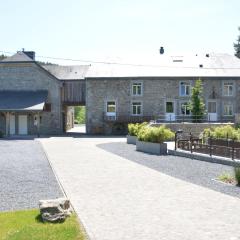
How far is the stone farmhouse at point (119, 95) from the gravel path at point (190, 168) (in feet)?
77.0

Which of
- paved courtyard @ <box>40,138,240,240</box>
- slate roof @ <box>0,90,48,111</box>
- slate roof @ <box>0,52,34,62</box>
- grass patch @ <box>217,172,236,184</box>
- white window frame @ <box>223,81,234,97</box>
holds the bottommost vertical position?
paved courtyard @ <box>40,138,240,240</box>

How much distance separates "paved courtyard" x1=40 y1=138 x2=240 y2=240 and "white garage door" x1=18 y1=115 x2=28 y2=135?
1261 inches

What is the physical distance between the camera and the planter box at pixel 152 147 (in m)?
25.8

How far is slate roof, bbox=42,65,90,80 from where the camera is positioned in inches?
2104

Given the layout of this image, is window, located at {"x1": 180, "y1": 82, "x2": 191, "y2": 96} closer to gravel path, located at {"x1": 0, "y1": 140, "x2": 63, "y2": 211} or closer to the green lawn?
gravel path, located at {"x1": 0, "y1": 140, "x2": 63, "y2": 211}

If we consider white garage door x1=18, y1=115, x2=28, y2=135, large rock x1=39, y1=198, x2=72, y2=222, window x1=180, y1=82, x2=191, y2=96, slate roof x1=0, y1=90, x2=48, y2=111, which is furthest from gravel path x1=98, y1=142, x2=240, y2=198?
white garage door x1=18, y1=115, x2=28, y2=135

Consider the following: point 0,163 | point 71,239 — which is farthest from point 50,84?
point 71,239

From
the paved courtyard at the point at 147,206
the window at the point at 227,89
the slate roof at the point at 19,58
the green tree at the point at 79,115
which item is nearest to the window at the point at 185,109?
the window at the point at 227,89

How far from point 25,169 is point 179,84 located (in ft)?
104

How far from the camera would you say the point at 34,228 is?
8.87 m

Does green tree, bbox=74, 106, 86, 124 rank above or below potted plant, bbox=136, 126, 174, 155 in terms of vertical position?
above

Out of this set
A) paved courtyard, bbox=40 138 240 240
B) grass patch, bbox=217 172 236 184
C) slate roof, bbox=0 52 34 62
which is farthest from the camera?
slate roof, bbox=0 52 34 62

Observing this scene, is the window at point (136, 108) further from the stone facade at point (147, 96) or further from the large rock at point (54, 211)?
the large rock at point (54, 211)

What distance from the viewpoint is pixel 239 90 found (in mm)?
49031
